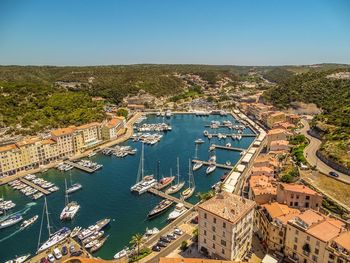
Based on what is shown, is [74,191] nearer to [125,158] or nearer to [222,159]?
[125,158]

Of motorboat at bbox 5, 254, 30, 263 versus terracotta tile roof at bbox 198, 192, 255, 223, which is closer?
terracotta tile roof at bbox 198, 192, 255, 223

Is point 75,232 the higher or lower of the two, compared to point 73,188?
lower

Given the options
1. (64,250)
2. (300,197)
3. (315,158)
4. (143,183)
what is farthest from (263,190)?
(64,250)

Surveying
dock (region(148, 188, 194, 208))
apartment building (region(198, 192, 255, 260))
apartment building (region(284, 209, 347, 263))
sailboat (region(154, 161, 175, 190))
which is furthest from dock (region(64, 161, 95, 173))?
apartment building (region(284, 209, 347, 263))

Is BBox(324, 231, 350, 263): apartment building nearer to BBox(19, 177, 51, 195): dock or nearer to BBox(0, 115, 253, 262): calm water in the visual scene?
BBox(0, 115, 253, 262): calm water

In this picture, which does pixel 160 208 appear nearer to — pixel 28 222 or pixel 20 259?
pixel 20 259
